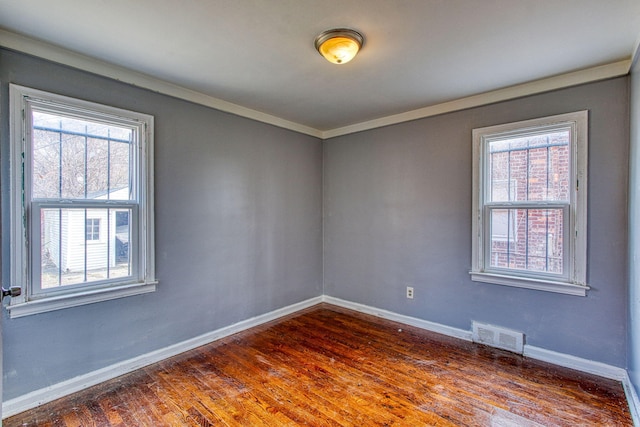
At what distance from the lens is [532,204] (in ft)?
9.27

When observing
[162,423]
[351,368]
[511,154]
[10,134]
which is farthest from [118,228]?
[511,154]

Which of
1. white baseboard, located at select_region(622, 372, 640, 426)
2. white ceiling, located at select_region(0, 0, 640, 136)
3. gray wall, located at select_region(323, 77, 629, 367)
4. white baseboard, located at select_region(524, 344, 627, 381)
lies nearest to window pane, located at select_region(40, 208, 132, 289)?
white ceiling, located at select_region(0, 0, 640, 136)

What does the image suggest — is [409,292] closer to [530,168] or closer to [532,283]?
[532,283]

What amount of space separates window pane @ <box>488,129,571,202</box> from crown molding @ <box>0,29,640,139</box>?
41 cm

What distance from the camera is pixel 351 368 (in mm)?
2643

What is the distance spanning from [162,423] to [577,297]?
126 inches

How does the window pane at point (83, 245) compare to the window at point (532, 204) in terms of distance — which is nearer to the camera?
the window pane at point (83, 245)

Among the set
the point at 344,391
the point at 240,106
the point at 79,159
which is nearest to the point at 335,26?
the point at 240,106

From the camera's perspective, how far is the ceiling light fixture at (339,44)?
78.3 inches

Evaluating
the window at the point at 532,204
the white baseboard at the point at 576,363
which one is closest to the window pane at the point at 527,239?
the window at the point at 532,204

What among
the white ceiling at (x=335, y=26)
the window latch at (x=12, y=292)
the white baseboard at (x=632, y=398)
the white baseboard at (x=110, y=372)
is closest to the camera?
the window latch at (x=12, y=292)

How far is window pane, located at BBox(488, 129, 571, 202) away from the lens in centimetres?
271

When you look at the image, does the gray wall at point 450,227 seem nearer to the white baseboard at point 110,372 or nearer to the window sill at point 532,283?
the window sill at point 532,283

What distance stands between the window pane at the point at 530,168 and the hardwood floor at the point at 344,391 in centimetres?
145
